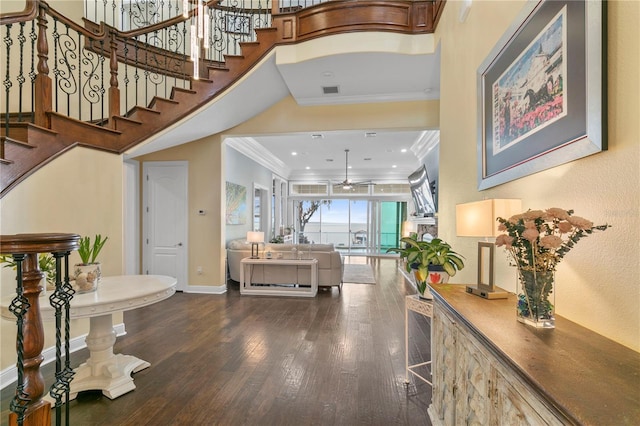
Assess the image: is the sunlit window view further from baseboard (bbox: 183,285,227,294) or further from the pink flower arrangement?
the pink flower arrangement

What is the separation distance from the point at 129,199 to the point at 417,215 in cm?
674

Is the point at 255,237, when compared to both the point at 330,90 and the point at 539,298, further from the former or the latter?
the point at 539,298

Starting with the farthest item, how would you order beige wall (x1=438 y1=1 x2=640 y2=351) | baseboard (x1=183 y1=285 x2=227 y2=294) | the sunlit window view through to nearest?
1. the sunlit window view
2. baseboard (x1=183 y1=285 x2=227 y2=294)
3. beige wall (x1=438 y1=1 x2=640 y2=351)

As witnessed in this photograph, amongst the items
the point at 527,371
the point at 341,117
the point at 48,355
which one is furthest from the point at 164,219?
the point at 527,371

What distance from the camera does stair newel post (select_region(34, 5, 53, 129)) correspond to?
9.46 ft

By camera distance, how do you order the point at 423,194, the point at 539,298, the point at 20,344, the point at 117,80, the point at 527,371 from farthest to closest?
the point at 423,194
the point at 117,80
the point at 539,298
the point at 20,344
the point at 527,371

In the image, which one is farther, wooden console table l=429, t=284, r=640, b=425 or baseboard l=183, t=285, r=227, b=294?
baseboard l=183, t=285, r=227, b=294

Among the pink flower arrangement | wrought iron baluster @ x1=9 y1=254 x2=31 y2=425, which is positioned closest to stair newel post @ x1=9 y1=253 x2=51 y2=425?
wrought iron baluster @ x1=9 y1=254 x2=31 y2=425

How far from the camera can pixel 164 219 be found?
5734mm

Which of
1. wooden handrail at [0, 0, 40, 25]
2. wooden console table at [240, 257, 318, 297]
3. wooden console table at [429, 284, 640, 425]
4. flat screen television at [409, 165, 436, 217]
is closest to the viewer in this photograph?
wooden console table at [429, 284, 640, 425]

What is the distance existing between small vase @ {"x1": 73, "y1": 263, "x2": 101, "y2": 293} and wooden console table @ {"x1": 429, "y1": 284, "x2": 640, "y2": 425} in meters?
2.58

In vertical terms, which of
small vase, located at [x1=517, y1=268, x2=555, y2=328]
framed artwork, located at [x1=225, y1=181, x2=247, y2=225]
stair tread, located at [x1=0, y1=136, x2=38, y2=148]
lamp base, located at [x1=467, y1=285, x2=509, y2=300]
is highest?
stair tread, located at [x1=0, y1=136, x2=38, y2=148]

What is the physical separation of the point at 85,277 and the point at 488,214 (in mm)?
2866

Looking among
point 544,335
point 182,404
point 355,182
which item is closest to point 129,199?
point 182,404
